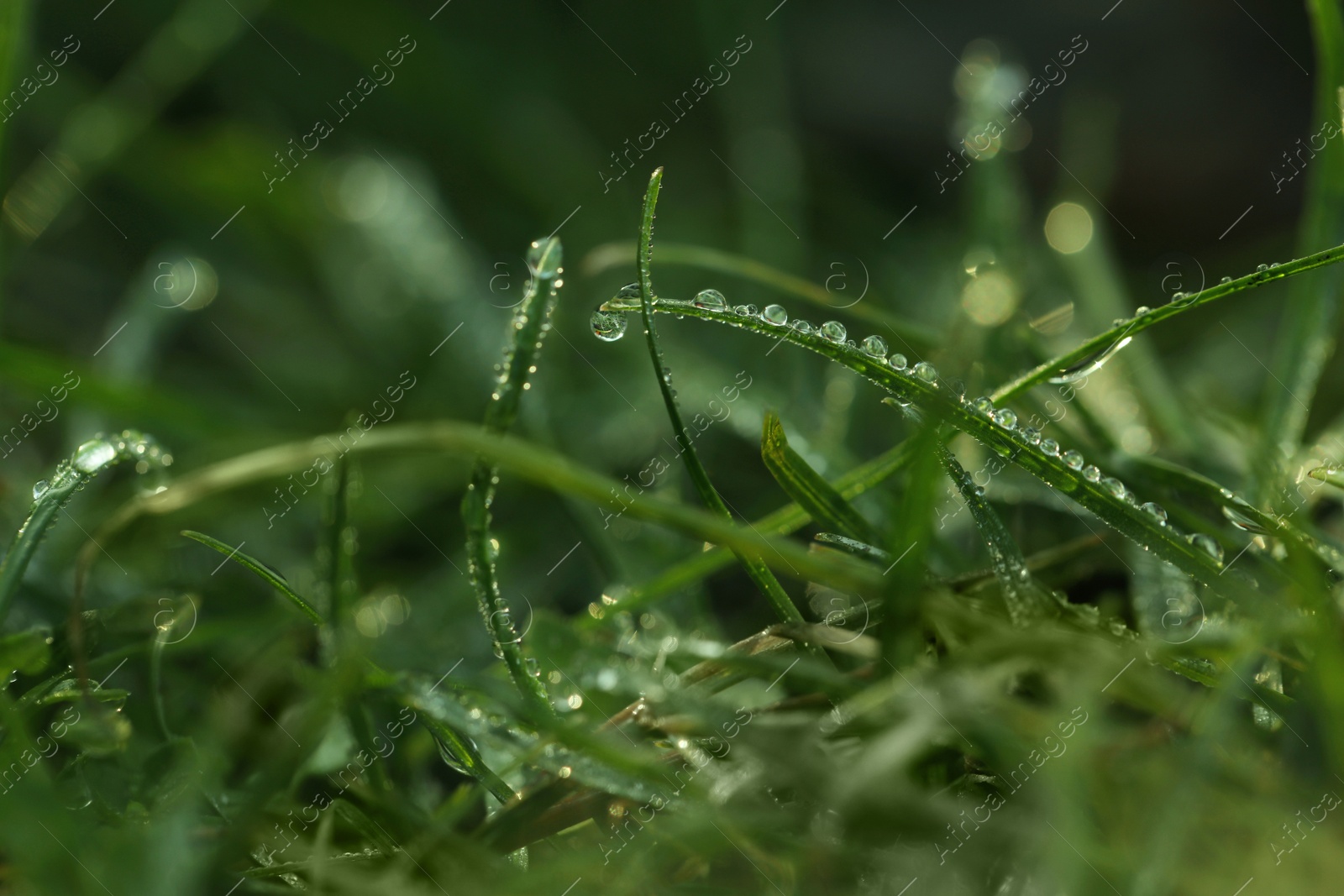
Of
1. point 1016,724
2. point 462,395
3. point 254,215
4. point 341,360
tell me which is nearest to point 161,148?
point 254,215

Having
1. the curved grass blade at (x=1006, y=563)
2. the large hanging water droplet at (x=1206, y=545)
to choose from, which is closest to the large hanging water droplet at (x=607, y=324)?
the curved grass blade at (x=1006, y=563)

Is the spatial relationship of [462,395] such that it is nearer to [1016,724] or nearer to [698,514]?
[698,514]

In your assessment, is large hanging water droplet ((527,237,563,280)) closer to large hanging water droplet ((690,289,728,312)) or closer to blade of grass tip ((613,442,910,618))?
large hanging water droplet ((690,289,728,312))

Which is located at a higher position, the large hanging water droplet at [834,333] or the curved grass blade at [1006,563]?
the large hanging water droplet at [834,333]

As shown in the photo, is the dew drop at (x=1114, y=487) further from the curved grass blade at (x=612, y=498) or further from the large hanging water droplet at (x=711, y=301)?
the large hanging water droplet at (x=711, y=301)

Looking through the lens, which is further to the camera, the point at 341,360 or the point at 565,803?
the point at 341,360

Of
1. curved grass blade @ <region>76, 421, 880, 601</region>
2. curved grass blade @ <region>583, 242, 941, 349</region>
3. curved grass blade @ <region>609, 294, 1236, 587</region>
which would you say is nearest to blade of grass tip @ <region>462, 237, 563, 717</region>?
curved grass blade @ <region>76, 421, 880, 601</region>
